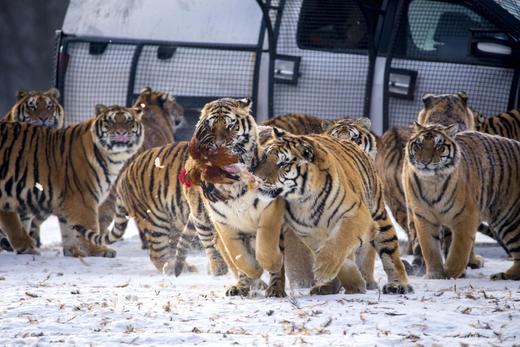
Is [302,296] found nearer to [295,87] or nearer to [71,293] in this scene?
[71,293]

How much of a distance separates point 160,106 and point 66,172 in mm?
1907

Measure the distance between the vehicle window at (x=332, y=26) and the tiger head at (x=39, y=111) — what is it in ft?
7.52

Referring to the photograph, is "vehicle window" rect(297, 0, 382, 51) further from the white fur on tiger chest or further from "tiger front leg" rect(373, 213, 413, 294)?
the white fur on tiger chest

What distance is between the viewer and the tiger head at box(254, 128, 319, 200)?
621 centimetres

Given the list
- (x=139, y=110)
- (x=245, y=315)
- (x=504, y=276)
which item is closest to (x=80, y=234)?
(x=139, y=110)

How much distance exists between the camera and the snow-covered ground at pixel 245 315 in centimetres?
535

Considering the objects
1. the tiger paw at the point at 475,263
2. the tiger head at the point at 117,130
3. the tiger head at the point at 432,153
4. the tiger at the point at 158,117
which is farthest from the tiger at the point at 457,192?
the tiger at the point at 158,117

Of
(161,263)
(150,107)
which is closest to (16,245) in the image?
(161,263)

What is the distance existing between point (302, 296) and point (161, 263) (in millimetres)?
2100

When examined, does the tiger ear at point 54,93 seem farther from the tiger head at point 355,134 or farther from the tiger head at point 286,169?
the tiger head at point 286,169

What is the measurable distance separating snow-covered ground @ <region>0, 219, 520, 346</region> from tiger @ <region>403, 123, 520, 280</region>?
10.3 inches

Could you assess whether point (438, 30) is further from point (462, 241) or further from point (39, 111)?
point (462, 241)

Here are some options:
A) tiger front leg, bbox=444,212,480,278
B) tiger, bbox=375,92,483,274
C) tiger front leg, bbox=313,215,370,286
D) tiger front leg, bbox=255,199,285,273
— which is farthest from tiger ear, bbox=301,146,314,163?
tiger, bbox=375,92,483,274

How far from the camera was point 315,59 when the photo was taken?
36.1ft
